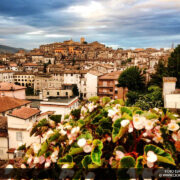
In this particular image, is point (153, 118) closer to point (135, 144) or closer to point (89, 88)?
point (135, 144)

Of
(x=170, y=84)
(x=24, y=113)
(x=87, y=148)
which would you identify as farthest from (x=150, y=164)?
(x=170, y=84)

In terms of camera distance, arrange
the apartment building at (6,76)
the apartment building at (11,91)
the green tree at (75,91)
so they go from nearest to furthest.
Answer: the apartment building at (11,91) < the green tree at (75,91) < the apartment building at (6,76)

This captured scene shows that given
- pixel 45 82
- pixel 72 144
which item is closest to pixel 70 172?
pixel 72 144

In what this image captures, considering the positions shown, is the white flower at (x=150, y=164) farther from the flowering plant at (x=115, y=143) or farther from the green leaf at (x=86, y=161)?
the green leaf at (x=86, y=161)

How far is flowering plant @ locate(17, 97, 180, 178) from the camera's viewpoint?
1.69 metres

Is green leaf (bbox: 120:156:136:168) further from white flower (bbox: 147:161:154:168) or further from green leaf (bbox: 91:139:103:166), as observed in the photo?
green leaf (bbox: 91:139:103:166)

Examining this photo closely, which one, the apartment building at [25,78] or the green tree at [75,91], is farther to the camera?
the apartment building at [25,78]

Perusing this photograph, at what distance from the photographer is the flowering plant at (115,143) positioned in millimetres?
1690

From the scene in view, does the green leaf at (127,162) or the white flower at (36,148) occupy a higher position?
the green leaf at (127,162)

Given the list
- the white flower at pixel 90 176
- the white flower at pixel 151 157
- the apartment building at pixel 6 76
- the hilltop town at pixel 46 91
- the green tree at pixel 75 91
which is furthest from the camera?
the apartment building at pixel 6 76

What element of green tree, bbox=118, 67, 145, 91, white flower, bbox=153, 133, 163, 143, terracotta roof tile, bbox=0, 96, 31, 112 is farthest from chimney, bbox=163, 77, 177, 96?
terracotta roof tile, bbox=0, 96, 31, 112

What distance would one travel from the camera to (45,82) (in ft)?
192

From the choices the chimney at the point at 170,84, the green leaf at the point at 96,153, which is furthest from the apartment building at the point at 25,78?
the green leaf at the point at 96,153

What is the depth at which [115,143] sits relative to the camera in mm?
2086
